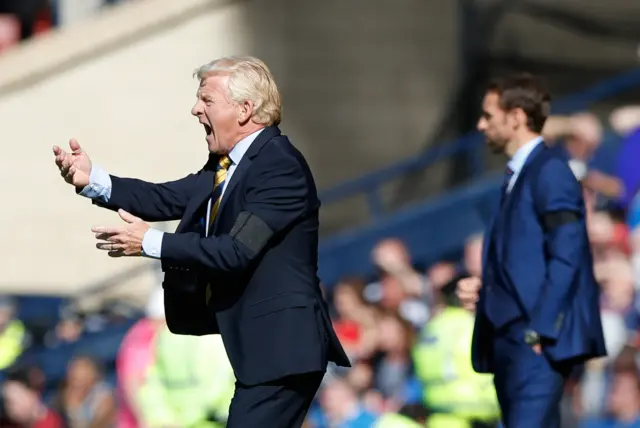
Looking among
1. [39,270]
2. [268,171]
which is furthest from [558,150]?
[39,270]

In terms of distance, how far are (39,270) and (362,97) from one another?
385 cm

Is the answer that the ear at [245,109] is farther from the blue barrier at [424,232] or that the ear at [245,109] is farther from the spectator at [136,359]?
the blue barrier at [424,232]

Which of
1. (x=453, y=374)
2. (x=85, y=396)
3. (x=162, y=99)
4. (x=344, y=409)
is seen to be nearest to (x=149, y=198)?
(x=344, y=409)

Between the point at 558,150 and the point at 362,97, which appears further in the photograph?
the point at 362,97

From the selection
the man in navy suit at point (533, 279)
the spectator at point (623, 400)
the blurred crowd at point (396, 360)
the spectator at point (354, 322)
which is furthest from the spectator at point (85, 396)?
the man in navy suit at point (533, 279)

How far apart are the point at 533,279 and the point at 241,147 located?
61.3 inches

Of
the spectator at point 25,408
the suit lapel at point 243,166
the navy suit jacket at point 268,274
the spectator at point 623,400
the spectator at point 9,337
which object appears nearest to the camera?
the navy suit jacket at point 268,274

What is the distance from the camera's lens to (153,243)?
545 cm

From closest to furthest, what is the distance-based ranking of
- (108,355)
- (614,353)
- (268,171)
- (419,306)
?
1. (268,171)
2. (614,353)
3. (419,306)
4. (108,355)

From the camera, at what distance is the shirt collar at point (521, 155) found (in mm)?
6848

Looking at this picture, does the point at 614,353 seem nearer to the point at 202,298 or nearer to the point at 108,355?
the point at 202,298

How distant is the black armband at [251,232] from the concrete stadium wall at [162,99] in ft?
32.7

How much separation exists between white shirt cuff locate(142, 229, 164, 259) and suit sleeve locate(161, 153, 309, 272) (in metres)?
0.01

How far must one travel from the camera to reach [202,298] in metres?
5.82
